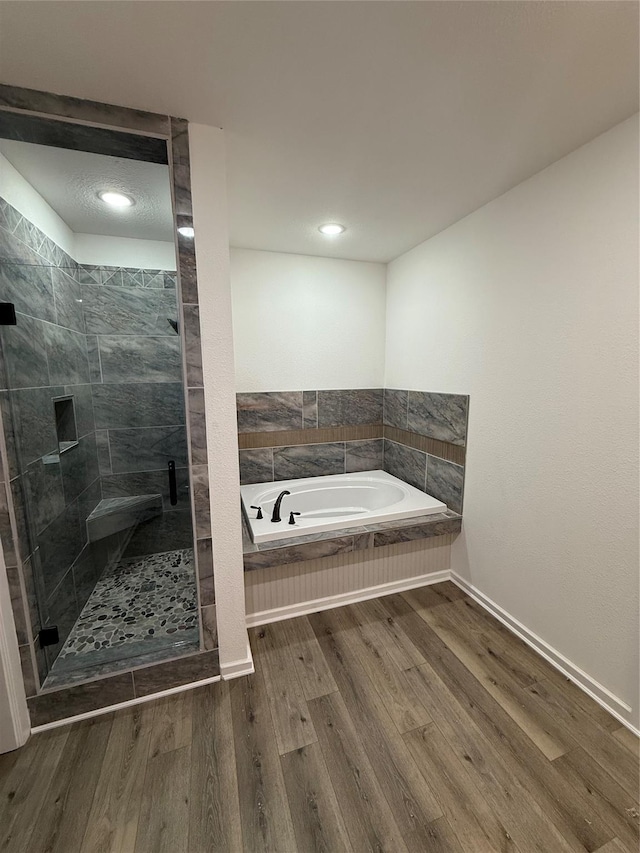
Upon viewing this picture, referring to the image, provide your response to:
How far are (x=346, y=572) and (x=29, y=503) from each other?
1.70 metres

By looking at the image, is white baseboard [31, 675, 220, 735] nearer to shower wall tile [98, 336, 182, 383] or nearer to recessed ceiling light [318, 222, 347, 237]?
shower wall tile [98, 336, 182, 383]

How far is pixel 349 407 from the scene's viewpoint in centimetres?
305

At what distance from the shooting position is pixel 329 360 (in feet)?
9.66

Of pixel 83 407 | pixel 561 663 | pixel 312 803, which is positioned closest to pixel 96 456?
pixel 83 407

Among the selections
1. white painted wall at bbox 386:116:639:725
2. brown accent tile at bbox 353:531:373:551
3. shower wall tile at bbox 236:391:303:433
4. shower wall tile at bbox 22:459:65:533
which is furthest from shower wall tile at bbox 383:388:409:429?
shower wall tile at bbox 22:459:65:533

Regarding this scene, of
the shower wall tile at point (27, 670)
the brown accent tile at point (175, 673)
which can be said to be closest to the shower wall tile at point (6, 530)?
the shower wall tile at point (27, 670)

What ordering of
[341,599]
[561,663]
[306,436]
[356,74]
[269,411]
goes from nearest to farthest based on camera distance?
1. [356,74]
2. [561,663]
3. [341,599]
4. [269,411]
5. [306,436]

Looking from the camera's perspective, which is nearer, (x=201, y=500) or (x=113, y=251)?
(x=201, y=500)

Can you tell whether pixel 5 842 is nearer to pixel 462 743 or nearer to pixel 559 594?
pixel 462 743

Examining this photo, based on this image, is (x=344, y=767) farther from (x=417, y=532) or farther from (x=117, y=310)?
(x=117, y=310)

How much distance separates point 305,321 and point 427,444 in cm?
144

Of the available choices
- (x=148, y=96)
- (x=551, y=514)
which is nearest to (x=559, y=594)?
(x=551, y=514)

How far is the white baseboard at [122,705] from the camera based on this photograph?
1.40 metres

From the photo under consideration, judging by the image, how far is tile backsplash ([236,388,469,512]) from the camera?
2494mm
